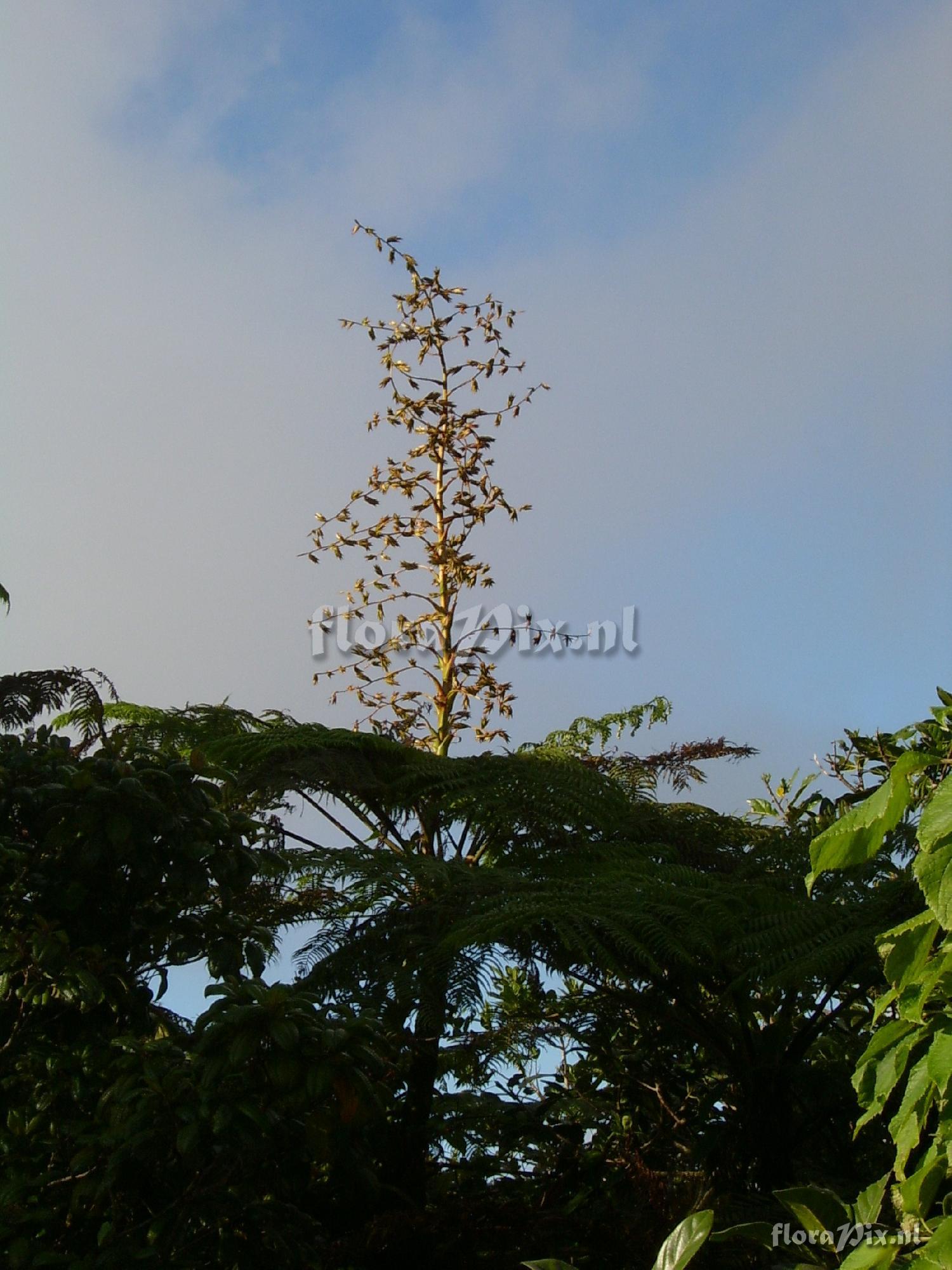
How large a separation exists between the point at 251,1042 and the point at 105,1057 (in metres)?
0.40

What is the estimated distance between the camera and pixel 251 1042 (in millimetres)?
2029

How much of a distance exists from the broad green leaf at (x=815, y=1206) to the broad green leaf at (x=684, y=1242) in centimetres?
10

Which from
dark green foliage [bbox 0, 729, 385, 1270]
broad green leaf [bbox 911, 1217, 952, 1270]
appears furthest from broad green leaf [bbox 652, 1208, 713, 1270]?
dark green foliage [bbox 0, 729, 385, 1270]

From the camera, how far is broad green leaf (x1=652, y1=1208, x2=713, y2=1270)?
1.46 metres

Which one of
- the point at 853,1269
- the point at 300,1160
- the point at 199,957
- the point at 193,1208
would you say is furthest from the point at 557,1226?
the point at 853,1269

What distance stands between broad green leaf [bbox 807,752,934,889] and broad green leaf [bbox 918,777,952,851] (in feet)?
0.13

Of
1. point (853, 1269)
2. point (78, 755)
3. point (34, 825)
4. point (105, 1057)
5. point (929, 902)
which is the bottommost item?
point (853, 1269)

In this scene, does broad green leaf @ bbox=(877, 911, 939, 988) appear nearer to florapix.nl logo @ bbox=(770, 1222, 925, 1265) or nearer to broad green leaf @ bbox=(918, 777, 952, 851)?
broad green leaf @ bbox=(918, 777, 952, 851)

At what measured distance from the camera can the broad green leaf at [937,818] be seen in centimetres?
119

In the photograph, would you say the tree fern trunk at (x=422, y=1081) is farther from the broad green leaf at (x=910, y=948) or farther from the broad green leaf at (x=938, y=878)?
the broad green leaf at (x=938, y=878)

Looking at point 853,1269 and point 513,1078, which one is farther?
point 513,1078

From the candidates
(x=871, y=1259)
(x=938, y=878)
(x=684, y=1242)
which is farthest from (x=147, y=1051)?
(x=938, y=878)

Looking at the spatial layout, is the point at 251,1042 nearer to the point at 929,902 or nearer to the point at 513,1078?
the point at 929,902

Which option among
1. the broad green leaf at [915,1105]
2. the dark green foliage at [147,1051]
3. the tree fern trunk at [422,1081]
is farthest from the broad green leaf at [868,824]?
the tree fern trunk at [422,1081]
